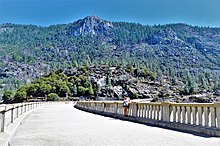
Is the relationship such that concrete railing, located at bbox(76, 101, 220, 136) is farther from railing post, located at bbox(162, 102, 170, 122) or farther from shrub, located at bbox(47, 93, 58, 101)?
shrub, located at bbox(47, 93, 58, 101)

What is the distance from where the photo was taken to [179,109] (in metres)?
13.8

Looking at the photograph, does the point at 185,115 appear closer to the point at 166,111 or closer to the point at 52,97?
the point at 166,111

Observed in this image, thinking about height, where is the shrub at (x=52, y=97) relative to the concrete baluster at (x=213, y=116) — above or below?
below

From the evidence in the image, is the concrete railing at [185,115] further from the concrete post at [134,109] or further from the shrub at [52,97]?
the shrub at [52,97]

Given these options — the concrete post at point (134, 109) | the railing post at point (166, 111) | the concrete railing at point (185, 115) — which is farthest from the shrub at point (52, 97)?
the railing post at point (166, 111)

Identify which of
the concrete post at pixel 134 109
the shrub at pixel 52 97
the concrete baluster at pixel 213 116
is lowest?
the shrub at pixel 52 97

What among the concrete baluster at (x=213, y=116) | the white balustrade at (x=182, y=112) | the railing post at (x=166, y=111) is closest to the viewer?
the concrete baluster at (x=213, y=116)

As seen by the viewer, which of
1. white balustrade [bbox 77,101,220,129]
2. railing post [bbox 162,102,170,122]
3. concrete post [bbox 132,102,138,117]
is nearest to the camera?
white balustrade [bbox 77,101,220,129]

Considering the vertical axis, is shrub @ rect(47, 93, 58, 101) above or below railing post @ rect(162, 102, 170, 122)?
below

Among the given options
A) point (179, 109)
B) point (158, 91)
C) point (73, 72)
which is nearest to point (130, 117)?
point (179, 109)

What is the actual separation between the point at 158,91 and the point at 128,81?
1828cm

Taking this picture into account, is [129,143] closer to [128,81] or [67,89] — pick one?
[67,89]

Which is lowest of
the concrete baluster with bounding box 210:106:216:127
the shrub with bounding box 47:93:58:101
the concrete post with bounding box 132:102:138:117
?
the shrub with bounding box 47:93:58:101

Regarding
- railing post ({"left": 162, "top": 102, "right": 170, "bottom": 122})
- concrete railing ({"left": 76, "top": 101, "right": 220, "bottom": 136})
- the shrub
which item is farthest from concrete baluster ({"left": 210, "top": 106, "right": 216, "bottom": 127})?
the shrub
